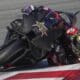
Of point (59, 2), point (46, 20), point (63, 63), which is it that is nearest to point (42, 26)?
point (46, 20)

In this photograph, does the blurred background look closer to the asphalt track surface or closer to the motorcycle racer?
the asphalt track surface

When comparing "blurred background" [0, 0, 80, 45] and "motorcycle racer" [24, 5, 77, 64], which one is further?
"blurred background" [0, 0, 80, 45]

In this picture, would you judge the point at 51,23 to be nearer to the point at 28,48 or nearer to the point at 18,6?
the point at 28,48

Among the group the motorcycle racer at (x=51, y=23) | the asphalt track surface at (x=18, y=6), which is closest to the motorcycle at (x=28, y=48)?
the motorcycle racer at (x=51, y=23)

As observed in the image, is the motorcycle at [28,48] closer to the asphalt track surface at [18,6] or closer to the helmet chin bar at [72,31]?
the helmet chin bar at [72,31]

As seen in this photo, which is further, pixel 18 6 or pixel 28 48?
pixel 18 6

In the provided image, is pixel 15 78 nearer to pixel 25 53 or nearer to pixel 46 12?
pixel 25 53

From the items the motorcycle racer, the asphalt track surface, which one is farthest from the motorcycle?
the asphalt track surface

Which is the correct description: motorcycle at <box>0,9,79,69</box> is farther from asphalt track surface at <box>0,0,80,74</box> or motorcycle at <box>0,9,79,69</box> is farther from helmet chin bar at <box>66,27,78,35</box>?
asphalt track surface at <box>0,0,80,74</box>

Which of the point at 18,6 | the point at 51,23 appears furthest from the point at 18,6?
the point at 51,23

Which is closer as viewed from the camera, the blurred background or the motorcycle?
the motorcycle

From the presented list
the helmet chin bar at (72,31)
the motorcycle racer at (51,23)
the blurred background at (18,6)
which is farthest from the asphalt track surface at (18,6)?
the helmet chin bar at (72,31)

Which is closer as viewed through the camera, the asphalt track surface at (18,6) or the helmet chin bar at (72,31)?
the helmet chin bar at (72,31)

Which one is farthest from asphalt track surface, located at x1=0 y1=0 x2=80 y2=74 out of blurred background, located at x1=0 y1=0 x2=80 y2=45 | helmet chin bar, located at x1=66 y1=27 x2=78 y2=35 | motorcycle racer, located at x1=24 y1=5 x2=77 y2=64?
helmet chin bar, located at x1=66 y1=27 x2=78 y2=35
